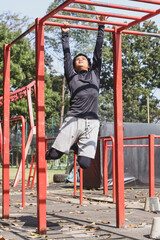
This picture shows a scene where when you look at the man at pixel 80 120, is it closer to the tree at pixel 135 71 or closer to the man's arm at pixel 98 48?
the man's arm at pixel 98 48

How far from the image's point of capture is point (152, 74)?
139ft

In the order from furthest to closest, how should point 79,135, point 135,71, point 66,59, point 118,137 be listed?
1. point 135,71
2. point 118,137
3. point 66,59
4. point 79,135

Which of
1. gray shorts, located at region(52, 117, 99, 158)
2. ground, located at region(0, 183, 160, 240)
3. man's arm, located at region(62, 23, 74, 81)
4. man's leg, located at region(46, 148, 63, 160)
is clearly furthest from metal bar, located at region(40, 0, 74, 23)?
ground, located at region(0, 183, 160, 240)

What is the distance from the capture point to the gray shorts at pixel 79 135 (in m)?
5.15

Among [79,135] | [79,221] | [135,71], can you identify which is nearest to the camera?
[79,135]

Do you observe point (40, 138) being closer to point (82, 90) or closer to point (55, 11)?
point (82, 90)

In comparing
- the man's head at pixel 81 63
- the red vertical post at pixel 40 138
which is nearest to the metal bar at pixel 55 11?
the red vertical post at pixel 40 138

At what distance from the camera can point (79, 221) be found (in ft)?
20.4

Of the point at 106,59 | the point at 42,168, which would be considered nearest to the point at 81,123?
the point at 42,168

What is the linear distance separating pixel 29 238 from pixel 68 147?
3.45 feet

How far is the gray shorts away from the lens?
203 inches

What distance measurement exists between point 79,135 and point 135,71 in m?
37.7

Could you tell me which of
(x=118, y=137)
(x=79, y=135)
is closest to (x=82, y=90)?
(x=79, y=135)

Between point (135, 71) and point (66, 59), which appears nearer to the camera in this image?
point (66, 59)
